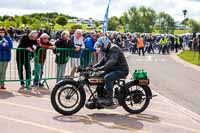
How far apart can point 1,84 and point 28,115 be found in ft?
13.3

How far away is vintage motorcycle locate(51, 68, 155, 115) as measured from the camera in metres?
10.4

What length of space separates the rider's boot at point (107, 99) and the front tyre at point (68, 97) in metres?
0.36

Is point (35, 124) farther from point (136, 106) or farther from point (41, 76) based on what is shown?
point (41, 76)

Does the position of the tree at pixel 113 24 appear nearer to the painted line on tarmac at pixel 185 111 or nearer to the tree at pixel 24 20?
→ the tree at pixel 24 20

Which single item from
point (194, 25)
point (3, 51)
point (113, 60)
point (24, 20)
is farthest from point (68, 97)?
Result: point (194, 25)

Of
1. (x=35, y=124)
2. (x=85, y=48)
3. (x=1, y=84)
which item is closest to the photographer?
(x=35, y=124)

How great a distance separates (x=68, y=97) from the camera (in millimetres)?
10438

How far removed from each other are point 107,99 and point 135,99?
2.20ft

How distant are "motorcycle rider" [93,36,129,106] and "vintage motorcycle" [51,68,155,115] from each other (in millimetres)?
114

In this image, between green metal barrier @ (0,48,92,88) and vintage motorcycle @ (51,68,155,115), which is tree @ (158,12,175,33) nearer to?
green metal barrier @ (0,48,92,88)

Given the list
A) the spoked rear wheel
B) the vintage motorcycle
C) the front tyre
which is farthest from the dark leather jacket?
the front tyre

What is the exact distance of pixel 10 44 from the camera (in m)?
14.1

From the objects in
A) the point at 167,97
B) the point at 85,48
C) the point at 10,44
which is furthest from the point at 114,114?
the point at 85,48

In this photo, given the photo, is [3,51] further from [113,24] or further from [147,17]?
[147,17]
